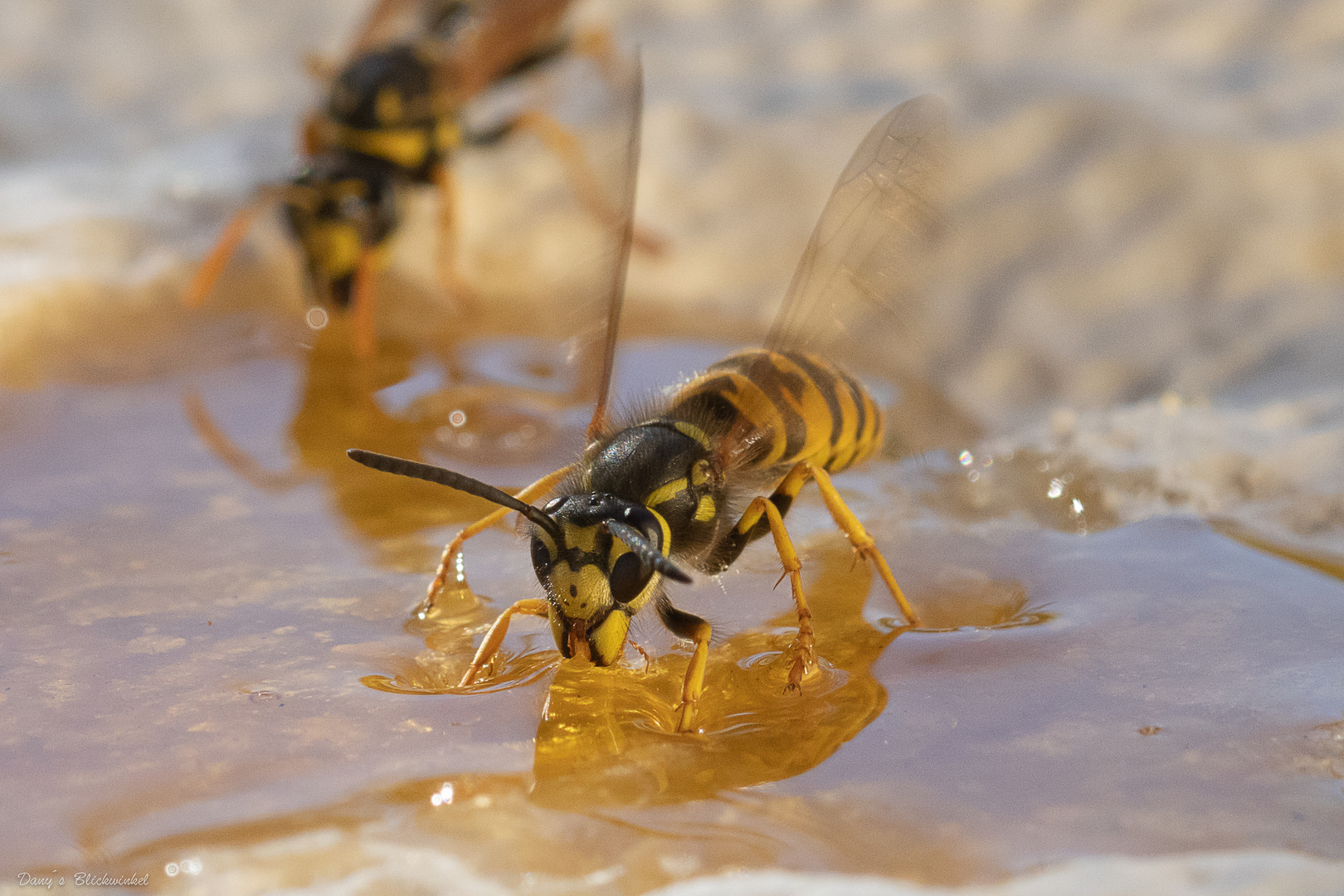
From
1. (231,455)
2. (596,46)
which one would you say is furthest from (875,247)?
(596,46)

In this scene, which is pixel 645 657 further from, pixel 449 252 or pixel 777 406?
pixel 449 252

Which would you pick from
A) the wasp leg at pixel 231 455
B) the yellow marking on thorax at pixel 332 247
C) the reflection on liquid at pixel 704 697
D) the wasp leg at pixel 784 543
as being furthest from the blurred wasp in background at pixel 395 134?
the reflection on liquid at pixel 704 697

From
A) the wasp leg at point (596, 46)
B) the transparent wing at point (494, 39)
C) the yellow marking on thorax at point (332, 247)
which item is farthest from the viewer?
the wasp leg at point (596, 46)

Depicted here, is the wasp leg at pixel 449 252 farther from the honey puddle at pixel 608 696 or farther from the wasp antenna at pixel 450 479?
the wasp antenna at pixel 450 479

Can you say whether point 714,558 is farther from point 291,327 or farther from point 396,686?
point 291,327

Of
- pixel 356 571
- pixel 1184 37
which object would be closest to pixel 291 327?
pixel 356 571

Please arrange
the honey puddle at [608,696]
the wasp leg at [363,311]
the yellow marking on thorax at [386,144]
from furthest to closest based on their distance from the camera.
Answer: the yellow marking on thorax at [386,144]
the wasp leg at [363,311]
the honey puddle at [608,696]

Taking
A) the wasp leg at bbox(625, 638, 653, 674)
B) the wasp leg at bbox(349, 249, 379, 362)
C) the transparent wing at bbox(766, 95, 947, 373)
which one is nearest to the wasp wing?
the transparent wing at bbox(766, 95, 947, 373)
